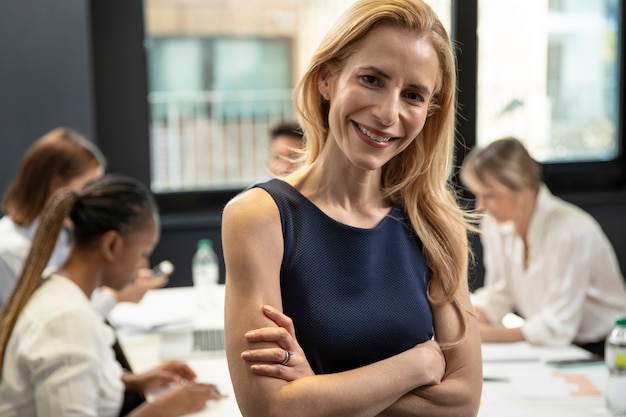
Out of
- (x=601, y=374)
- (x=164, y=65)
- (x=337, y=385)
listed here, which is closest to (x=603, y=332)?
(x=601, y=374)

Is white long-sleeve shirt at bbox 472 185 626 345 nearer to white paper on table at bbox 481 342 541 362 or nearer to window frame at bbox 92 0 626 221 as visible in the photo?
white paper on table at bbox 481 342 541 362

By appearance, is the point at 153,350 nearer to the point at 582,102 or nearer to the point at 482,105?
the point at 482,105

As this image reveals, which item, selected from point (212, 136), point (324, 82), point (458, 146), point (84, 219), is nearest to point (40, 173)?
point (84, 219)

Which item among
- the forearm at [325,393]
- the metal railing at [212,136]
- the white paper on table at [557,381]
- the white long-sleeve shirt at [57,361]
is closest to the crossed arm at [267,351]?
the forearm at [325,393]

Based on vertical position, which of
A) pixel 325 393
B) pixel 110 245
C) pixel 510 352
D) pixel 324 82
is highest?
pixel 324 82

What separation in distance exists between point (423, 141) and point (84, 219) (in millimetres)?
1009

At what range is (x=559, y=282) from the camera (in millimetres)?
3018

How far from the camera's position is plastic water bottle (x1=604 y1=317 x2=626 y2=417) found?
217cm

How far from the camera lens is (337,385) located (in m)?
1.41

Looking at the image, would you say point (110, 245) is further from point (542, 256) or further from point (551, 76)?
point (551, 76)

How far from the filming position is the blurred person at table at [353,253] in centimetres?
139

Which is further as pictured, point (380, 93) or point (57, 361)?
point (57, 361)

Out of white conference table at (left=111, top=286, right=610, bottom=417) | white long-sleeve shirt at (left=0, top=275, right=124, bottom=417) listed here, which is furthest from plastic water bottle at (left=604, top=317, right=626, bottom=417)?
white long-sleeve shirt at (left=0, top=275, right=124, bottom=417)

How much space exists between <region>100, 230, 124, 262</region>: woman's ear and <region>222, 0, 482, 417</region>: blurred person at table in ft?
2.71
